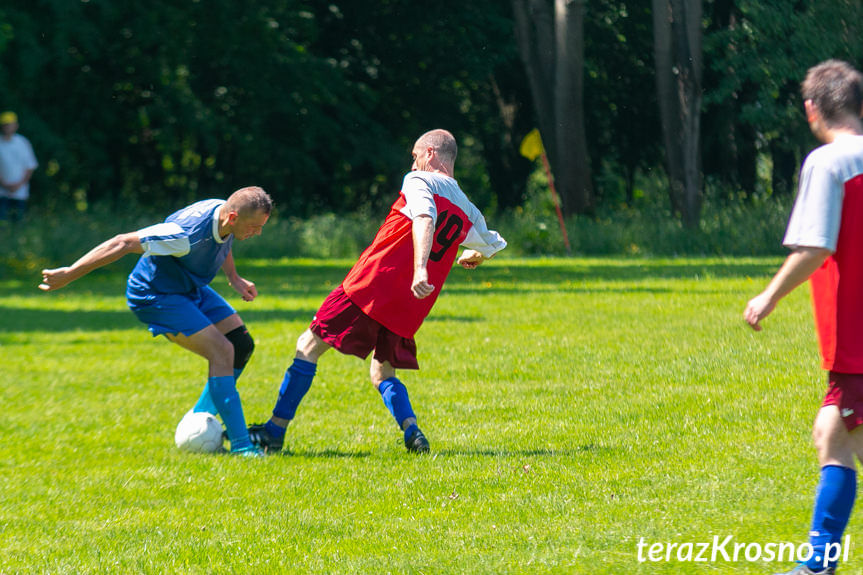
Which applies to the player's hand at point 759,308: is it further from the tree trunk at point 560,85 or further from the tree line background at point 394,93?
the tree trunk at point 560,85

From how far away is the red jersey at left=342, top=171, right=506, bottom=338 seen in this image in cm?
687

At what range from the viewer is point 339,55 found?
35688 mm

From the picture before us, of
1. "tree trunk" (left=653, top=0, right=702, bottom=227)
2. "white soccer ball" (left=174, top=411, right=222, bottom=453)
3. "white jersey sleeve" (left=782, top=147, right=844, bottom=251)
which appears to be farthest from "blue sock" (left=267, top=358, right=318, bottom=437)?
"tree trunk" (left=653, top=0, right=702, bottom=227)

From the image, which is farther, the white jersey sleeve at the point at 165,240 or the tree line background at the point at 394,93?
the tree line background at the point at 394,93

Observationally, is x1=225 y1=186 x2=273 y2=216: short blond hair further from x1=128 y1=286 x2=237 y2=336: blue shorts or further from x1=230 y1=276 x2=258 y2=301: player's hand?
x1=230 y1=276 x2=258 y2=301: player's hand

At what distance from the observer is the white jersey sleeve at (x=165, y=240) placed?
7.05 meters

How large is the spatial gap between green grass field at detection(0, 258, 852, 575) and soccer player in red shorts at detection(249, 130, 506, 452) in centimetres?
42

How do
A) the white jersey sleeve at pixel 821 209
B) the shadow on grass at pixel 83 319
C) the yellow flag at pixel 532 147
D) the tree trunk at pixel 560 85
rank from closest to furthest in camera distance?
the white jersey sleeve at pixel 821 209
the shadow on grass at pixel 83 319
the yellow flag at pixel 532 147
the tree trunk at pixel 560 85

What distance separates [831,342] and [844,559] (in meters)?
0.87

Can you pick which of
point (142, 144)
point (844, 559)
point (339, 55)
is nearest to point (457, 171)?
point (339, 55)

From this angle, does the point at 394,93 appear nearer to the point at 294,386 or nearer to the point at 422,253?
the point at 294,386

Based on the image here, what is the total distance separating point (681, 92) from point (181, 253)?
2035 cm

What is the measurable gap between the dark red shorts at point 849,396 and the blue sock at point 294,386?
3.53 m

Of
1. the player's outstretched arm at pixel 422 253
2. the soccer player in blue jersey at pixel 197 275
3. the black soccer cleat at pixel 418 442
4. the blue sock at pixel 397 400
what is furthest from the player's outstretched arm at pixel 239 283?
the player's outstretched arm at pixel 422 253
